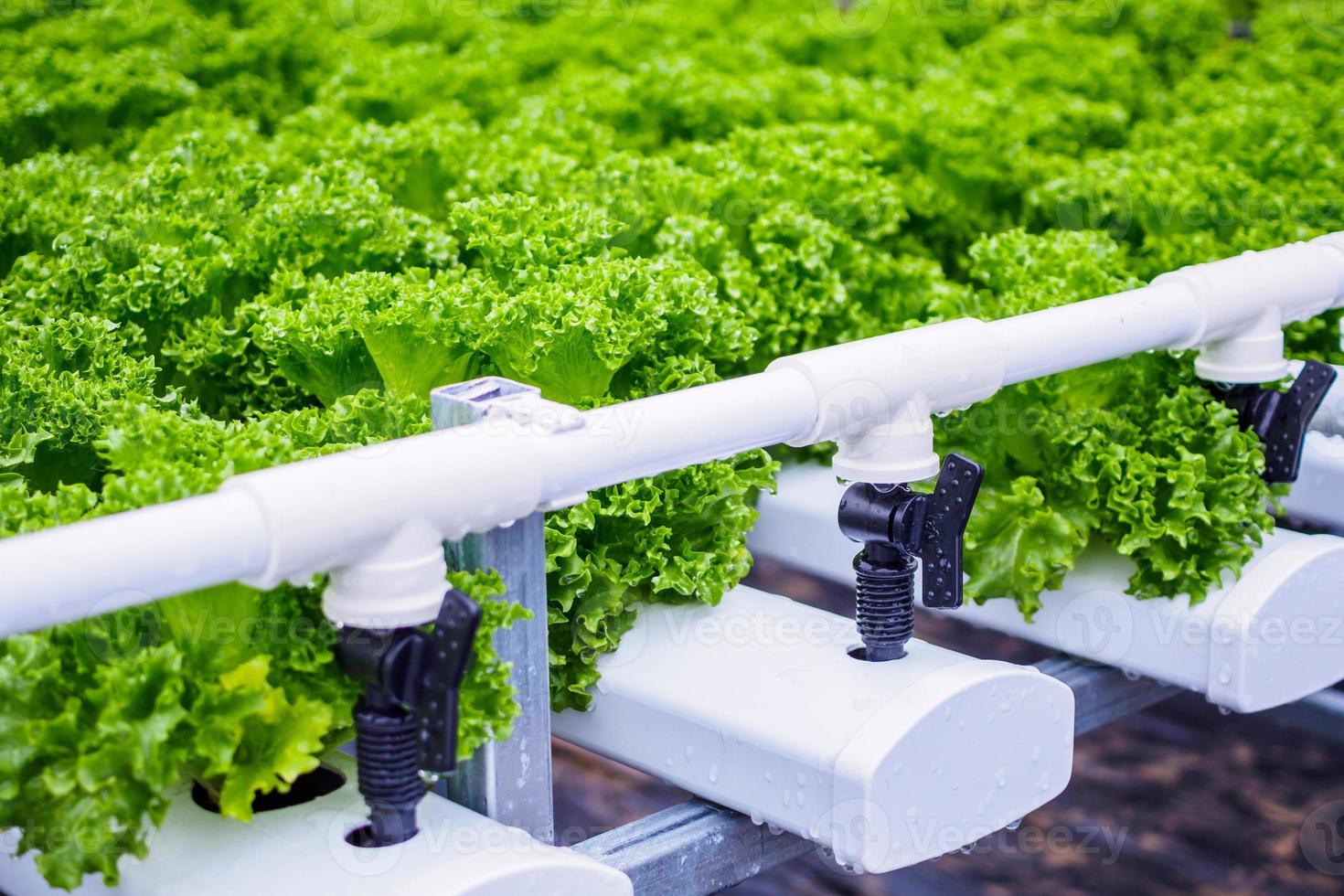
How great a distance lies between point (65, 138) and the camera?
3256mm

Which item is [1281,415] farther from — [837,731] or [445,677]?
[445,677]

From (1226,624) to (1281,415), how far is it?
358 millimetres

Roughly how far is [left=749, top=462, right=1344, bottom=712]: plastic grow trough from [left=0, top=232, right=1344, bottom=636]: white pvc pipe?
0.32m

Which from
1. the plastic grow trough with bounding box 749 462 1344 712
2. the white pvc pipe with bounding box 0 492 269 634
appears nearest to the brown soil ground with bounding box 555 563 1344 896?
the plastic grow trough with bounding box 749 462 1344 712

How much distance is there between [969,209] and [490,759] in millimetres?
2071

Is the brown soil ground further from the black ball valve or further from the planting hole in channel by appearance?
the planting hole in channel

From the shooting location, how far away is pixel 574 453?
4.04 ft

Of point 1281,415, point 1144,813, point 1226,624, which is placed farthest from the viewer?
point 1144,813

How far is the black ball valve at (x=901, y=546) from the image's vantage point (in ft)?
4.85

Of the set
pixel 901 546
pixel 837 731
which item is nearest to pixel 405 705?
pixel 837 731

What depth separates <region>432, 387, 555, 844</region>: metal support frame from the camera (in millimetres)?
1322

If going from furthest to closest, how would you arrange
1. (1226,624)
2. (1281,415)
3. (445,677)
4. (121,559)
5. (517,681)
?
(1281,415) < (1226,624) < (517,681) < (445,677) < (121,559)

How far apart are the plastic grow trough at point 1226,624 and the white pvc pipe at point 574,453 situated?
32 cm

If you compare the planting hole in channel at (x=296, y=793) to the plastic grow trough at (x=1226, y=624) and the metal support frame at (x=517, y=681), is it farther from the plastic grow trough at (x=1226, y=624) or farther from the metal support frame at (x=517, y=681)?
the plastic grow trough at (x=1226, y=624)
